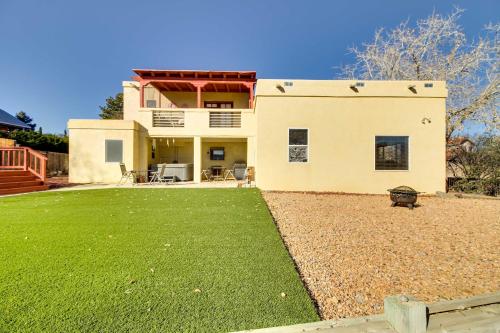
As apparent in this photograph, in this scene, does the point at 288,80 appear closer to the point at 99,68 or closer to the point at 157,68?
the point at 157,68

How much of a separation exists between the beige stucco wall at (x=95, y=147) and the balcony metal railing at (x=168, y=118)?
4.23 feet

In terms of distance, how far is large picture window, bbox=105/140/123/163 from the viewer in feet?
41.5

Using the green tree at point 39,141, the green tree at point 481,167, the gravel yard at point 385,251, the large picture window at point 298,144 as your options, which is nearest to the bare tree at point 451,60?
the green tree at point 481,167

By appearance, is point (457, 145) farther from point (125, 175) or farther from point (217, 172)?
point (125, 175)

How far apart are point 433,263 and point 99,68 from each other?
1300 inches

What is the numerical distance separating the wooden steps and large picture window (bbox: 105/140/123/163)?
2918 millimetres

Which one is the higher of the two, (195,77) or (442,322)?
(195,77)

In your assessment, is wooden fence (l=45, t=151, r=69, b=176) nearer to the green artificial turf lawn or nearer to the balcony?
Answer: the balcony

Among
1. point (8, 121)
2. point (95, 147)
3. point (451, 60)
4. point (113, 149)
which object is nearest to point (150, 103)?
point (113, 149)

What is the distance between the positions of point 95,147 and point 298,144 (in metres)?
10.2

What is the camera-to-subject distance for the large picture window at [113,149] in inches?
498

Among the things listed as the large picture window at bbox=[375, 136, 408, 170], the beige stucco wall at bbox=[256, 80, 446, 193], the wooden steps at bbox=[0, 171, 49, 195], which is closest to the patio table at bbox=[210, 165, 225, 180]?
the beige stucco wall at bbox=[256, 80, 446, 193]

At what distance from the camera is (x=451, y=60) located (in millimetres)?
14773

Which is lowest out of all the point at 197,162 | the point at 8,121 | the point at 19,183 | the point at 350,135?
the point at 19,183
